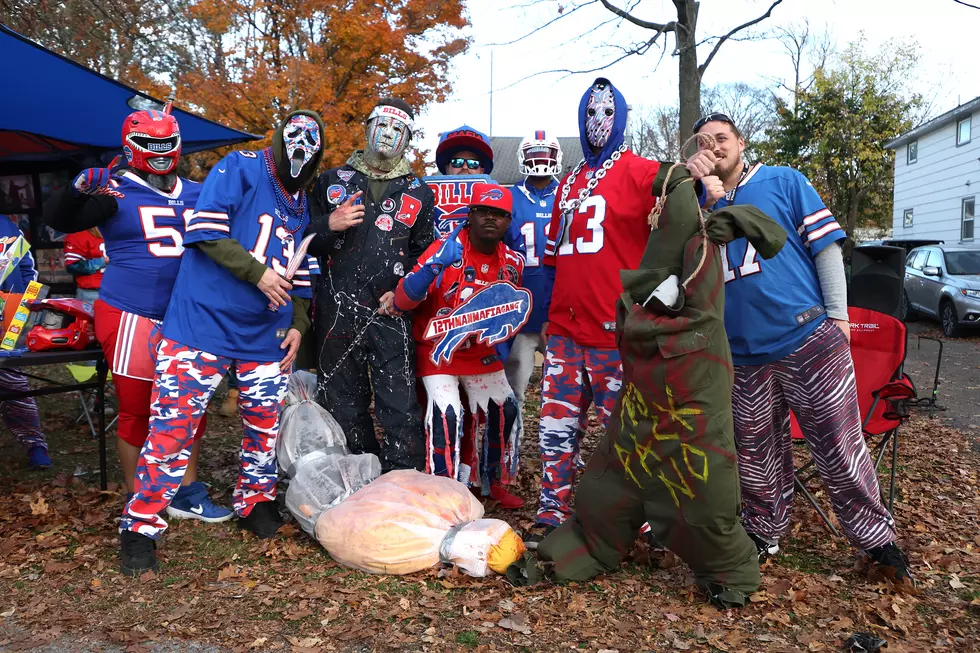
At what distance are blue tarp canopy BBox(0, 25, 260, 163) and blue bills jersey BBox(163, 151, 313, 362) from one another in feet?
7.18

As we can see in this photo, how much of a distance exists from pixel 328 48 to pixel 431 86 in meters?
1.82

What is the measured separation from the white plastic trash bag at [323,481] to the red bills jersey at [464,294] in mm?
631

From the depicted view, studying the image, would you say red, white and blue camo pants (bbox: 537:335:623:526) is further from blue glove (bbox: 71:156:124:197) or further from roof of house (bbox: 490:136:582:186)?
roof of house (bbox: 490:136:582:186)

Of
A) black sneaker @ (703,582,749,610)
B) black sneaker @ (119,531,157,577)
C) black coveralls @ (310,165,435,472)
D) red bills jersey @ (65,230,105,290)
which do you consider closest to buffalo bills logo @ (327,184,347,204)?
black coveralls @ (310,165,435,472)

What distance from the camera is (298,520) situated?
3.92m

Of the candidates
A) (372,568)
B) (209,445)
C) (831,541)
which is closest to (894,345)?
(831,541)

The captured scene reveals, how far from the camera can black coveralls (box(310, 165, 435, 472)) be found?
13.5 ft

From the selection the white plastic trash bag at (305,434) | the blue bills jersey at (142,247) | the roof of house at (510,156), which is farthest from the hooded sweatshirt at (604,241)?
the roof of house at (510,156)

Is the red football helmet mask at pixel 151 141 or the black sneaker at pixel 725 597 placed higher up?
the red football helmet mask at pixel 151 141

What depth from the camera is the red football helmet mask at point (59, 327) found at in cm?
403

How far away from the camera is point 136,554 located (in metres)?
3.49

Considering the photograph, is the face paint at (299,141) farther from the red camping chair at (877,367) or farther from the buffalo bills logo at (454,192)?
the red camping chair at (877,367)

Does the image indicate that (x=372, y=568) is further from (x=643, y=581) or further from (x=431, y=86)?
(x=431, y=86)

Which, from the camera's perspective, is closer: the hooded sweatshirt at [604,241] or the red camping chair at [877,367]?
the hooded sweatshirt at [604,241]
